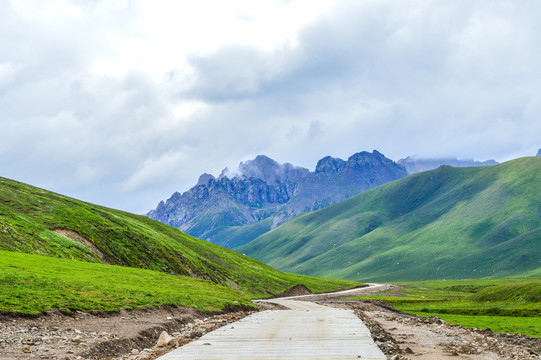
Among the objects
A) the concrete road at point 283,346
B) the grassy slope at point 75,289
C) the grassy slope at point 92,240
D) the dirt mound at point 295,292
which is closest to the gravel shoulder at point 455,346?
the concrete road at point 283,346

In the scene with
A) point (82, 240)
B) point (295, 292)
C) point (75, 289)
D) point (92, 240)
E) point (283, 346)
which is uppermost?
point (82, 240)

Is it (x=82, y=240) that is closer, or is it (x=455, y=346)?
(x=455, y=346)

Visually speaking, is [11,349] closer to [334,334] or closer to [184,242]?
[334,334]

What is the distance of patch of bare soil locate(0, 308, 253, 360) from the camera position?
2414cm

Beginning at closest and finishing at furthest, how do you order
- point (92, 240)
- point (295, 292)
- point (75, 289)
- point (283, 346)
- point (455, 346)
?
1. point (283, 346)
2. point (455, 346)
3. point (75, 289)
4. point (92, 240)
5. point (295, 292)

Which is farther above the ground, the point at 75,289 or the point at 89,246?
the point at 89,246

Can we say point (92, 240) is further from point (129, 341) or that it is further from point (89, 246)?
point (129, 341)

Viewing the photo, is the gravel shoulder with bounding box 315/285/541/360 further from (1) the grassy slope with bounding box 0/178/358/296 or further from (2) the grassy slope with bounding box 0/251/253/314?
(1) the grassy slope with bounding box 0/178/358/296

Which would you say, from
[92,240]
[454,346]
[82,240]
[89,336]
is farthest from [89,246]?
[454,346]

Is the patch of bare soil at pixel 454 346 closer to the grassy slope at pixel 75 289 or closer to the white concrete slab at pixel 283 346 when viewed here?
the white concrete slab at pixel 283 346

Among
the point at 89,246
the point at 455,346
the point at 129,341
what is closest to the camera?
the point at 129,341

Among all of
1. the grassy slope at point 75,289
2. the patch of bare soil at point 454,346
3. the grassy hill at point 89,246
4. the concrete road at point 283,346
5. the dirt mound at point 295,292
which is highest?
the grassy hill at point 89,246

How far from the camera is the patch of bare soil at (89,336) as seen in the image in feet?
79.2

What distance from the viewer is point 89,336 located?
97.4ft
